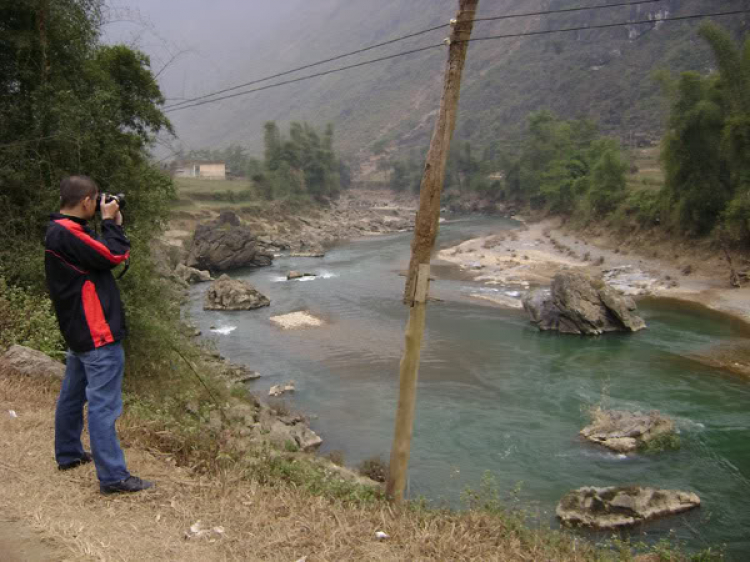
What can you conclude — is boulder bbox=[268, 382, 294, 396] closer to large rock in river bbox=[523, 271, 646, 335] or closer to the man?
large rock in river bbox=[523, 271, 646, 335]

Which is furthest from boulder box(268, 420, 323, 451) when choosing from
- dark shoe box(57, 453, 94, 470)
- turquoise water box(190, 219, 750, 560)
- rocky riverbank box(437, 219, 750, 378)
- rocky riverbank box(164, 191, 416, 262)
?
rocky riverbank box(164, 191, 416, 262)

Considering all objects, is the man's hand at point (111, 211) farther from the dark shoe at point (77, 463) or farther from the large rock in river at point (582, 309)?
the large rock in river at point (582, 309)

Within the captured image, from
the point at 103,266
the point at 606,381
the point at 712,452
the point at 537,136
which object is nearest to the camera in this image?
the point at 103,266

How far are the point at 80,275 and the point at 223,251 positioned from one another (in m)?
33.4

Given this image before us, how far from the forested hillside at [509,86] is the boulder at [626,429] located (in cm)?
5334

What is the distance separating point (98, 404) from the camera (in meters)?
4.02

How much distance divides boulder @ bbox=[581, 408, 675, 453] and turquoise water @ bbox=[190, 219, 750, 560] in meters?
0.35

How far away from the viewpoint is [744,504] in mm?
10000

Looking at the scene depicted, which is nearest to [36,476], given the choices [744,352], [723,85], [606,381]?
[606,381]

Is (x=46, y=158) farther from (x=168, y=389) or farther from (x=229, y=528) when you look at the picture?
(x=229, y=528)

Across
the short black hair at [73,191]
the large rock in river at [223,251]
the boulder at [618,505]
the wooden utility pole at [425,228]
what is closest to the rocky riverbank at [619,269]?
the boulder at [618,505]

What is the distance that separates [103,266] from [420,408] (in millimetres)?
11599

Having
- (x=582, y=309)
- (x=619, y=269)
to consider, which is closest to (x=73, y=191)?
(x=582, y=309)

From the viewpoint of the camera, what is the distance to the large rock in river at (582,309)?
Answer: 71.1 feet
